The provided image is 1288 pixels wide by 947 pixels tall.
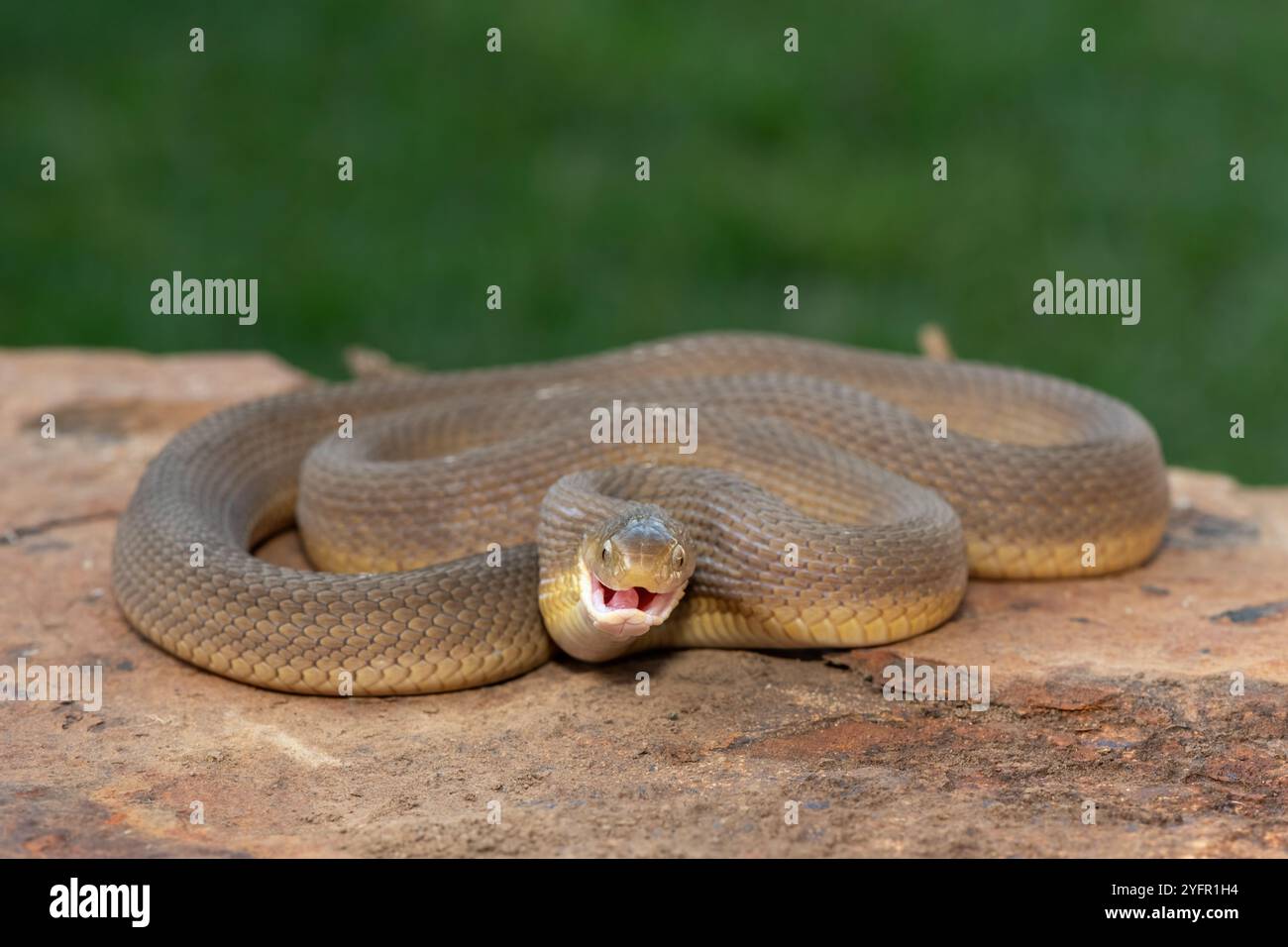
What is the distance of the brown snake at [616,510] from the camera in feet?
19.9

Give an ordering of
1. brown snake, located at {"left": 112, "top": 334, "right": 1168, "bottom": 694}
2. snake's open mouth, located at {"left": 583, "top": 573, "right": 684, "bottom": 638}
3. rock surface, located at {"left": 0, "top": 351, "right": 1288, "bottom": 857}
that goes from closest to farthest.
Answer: rock surface, located at {"left": 0, "top": 351, "right": 1288, "bottom": 857} < snake's open mouth, located at {"left": 583, "top": 573, "right": 684, "bottom": 638} < brown snake, located at {"left": 112, "top": 334, "right": 1168, "bottom": 694}

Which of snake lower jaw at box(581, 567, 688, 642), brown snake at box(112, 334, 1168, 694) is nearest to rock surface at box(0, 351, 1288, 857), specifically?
brown snake at box(112, 334, 1168, 694)

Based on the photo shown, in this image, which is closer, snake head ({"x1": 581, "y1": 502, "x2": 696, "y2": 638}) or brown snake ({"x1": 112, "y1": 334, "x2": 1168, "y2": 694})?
snake head ({"x1": 581, "y1": 502, "x2": 696, "y2": 638})

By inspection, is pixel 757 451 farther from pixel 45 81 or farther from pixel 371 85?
pixel 45 81

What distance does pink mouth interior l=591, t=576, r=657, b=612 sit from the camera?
18.8 ft

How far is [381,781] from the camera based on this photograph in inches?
212

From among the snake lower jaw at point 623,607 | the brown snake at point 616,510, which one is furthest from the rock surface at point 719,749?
the snake lower jaw at point 623,607

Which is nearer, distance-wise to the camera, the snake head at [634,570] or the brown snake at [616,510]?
the snake head at [634,570]

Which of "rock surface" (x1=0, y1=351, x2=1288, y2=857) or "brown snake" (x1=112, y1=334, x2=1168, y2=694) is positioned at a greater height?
"brown snake" (x1=112, y1=334, x2=1168, y2=694)

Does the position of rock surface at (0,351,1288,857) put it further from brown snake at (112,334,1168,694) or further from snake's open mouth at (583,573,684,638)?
snake's open mouth at (583,573,684,638)

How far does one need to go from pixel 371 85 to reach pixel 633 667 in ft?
22.6

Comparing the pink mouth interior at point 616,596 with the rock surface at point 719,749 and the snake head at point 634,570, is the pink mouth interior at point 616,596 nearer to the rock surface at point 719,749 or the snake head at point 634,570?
the snake head at point 634,570

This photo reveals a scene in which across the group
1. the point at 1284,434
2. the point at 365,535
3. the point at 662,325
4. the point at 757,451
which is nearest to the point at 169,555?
the point at 365,535

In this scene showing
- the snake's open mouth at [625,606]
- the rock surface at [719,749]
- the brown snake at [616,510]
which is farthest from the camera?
the brown snake at [616,510]
